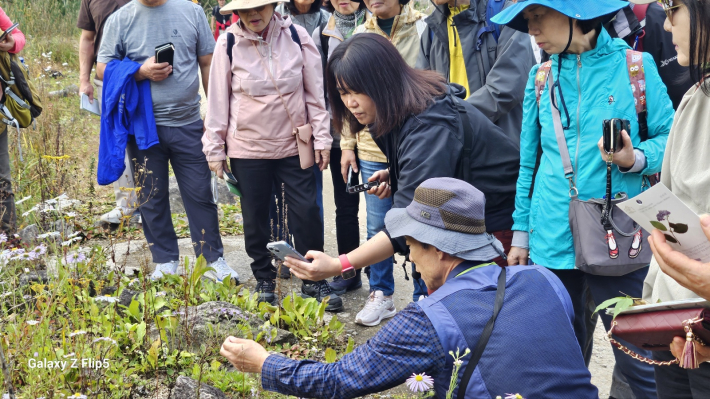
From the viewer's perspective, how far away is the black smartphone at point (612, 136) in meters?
2.58

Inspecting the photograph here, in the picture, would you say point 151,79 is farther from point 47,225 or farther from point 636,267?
point 636,267

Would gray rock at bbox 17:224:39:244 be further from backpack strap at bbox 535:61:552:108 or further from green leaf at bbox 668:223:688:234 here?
green leaf at bbox 668:223:688:234

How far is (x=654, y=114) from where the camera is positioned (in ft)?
9.13

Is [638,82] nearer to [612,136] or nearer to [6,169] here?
[612,136]

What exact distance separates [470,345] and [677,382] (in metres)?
0.76

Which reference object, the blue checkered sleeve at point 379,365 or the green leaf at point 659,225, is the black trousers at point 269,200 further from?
the green leaf at point 659,225

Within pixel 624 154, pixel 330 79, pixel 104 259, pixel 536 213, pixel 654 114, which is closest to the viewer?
pixel 624 154

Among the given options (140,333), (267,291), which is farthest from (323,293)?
(140,333)

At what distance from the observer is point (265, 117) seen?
173 inches

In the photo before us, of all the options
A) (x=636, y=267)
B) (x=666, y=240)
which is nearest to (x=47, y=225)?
(x=636, y=267)

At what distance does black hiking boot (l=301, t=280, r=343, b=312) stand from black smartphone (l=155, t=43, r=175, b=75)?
179cm

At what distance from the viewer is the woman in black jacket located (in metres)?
3.00

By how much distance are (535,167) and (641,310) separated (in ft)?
3.88

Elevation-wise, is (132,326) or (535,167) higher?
(535,167)
